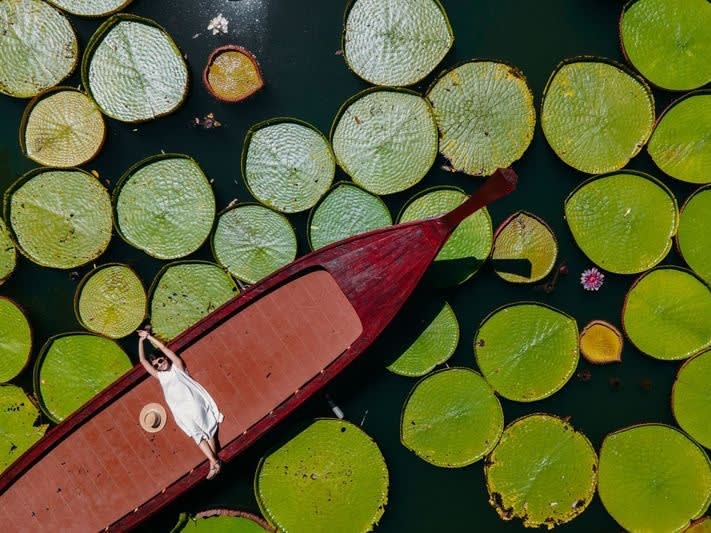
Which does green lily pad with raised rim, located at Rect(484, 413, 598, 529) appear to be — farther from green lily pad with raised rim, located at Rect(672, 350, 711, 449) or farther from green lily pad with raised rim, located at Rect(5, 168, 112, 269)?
green lily pad with raised rim, located at Rect(5, 168, 112, 269)

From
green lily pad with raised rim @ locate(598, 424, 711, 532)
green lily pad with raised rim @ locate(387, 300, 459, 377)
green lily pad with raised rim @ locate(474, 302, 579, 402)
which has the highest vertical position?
green lily pad with raised rim @ locate(387, 300, 459, 377)

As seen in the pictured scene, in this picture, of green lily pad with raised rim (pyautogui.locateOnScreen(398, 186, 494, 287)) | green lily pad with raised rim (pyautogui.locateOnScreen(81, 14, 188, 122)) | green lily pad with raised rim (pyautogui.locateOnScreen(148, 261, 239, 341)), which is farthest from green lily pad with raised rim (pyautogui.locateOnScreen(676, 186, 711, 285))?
green lily pad with raised rim (pyautogui.locateOnScreen(81, 14, 188, 122))

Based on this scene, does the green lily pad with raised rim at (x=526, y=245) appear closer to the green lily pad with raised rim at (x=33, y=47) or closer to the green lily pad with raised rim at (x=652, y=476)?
the green lily pad with raised rim at (x=652, y=476)

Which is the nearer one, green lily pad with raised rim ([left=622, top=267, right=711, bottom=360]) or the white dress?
the white dress

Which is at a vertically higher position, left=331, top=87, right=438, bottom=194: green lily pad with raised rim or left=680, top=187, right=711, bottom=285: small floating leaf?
left=331, top=87, right=438, bottom=194: green lily pad with raised rim

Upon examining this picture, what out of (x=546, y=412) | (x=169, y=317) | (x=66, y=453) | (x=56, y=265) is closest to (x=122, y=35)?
(x=56, y=265)

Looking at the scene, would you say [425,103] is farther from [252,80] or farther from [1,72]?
[1,72]

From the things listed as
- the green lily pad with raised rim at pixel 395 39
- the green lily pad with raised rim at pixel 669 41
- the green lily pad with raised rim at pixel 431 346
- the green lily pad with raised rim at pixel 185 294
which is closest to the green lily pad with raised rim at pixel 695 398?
the green lily pad with raised rim at pixel 431 346

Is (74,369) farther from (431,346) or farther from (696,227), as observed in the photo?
(696,227)
